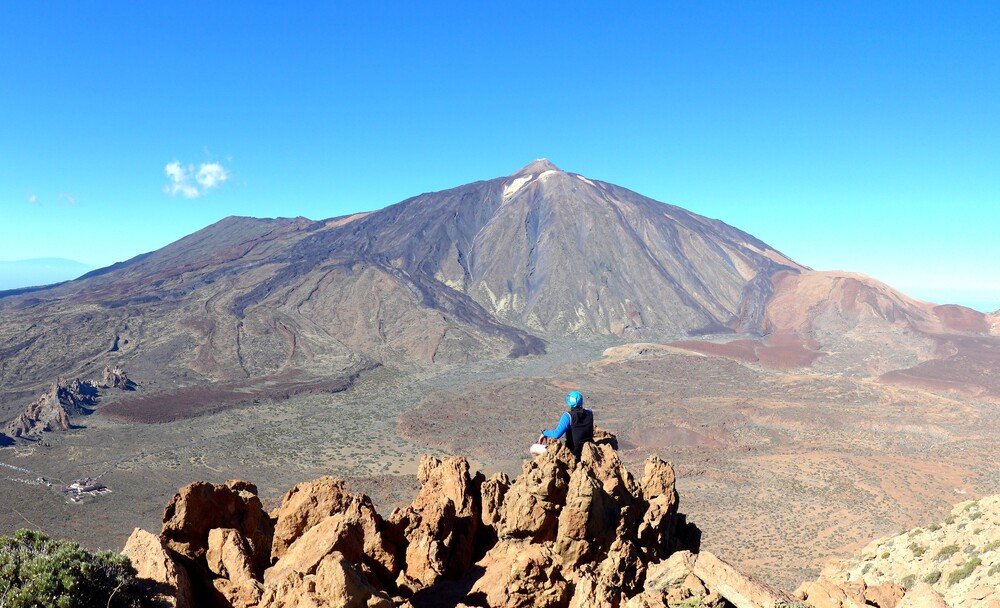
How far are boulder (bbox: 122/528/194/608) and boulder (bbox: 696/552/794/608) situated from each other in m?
5.97

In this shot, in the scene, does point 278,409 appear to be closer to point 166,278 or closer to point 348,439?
point 348,439

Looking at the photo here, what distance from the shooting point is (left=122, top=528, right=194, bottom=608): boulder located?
17.6ft

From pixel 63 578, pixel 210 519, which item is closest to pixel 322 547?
pixel 210 519

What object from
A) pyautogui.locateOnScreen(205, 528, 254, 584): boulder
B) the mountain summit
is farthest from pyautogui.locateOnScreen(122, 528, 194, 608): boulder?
the mountain summit

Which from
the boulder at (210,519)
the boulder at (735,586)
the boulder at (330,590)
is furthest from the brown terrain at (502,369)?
the boulder at (330,590)

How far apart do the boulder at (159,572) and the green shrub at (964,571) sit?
13460 mm

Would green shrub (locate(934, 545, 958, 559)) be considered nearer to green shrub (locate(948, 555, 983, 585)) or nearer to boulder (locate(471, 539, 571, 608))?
green shrub (locate(948, 555, 983, 585))

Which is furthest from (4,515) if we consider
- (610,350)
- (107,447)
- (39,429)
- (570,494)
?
(610,350)

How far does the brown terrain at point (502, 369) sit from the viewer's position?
23328mm

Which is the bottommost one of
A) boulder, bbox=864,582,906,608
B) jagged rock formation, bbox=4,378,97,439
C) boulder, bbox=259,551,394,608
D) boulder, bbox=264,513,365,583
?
jagged rock formation, bbox=4,378,97,439

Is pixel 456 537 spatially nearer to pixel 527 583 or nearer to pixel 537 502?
pixel 537 502

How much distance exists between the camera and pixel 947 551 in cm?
1173

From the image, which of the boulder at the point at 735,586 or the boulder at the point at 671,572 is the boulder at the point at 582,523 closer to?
the boulder at the point at 671,572

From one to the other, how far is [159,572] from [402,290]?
61.6 m
